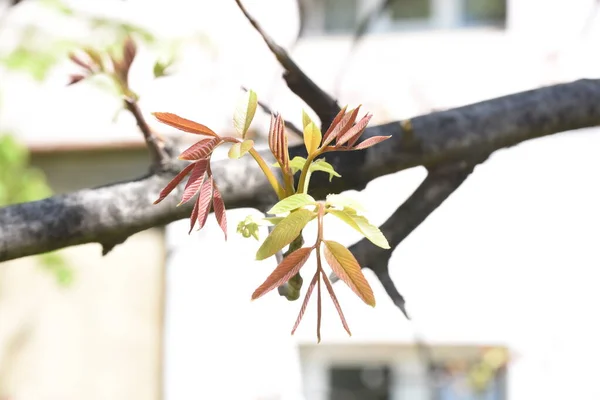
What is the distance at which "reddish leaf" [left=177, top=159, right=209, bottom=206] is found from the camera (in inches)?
Answer: 14.6

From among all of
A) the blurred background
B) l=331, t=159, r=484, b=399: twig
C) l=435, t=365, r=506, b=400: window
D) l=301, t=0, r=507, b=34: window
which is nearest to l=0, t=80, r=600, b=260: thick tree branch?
l=331, t=159, r=484, b=399: twig

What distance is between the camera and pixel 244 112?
39cm

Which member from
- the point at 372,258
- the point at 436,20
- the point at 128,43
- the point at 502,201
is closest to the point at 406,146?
the point at 372,258

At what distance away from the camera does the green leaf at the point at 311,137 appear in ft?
1.27

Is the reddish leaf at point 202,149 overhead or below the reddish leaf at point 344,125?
below

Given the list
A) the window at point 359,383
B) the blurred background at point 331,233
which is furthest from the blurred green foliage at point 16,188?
the window at point 359,383

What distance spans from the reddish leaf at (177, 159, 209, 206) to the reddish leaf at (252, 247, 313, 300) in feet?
0.17

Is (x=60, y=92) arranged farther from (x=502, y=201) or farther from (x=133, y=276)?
(x=502, y=201)

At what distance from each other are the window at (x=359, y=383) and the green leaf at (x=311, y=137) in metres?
3.09

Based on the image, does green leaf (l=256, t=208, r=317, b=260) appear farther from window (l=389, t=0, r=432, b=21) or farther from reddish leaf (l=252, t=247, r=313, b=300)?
window (l=389, t=0, r=432, b=21)

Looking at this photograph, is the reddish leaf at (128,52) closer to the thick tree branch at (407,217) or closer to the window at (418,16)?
the thick tree branch at (407,217)

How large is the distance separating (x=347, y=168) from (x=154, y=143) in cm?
18

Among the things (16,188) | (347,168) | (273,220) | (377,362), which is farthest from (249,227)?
(377,362)

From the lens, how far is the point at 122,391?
3.43 metres
